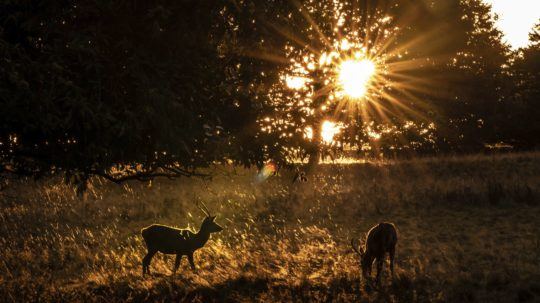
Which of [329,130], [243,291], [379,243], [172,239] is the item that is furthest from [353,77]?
[172,239]

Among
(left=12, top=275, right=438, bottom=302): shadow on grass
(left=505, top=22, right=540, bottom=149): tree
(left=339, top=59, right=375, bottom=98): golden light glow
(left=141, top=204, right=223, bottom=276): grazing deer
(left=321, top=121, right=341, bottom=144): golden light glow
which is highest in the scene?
(left=505, top=22, right=540, bottom=149): tree

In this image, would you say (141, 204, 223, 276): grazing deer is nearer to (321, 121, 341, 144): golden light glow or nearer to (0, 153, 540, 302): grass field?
(0, 153, 540, 302): grass field

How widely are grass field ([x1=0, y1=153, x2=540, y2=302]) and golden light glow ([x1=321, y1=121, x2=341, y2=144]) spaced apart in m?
1.96

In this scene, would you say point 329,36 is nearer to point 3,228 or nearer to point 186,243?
point 186,243

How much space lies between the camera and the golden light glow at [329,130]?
8.40 meters

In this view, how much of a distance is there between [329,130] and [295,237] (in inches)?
284

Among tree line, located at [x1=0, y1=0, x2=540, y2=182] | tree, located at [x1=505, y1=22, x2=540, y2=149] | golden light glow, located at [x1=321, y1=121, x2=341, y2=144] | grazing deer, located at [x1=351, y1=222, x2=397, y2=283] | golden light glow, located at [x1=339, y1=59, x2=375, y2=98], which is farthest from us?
tree, located at [x1=505, y1=22, x2=540, y2=149]

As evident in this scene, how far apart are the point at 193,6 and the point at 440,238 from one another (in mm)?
11695

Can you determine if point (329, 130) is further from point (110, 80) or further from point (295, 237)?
point (295, 237)

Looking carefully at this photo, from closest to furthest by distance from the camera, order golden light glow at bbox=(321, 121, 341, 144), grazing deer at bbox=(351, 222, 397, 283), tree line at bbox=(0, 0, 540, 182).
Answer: tree line at bbox=(0, 0, 540, 182) < golden light glow at bbox=(321, 121, 341, 144) < grazing deer at bbox=(351, 222, 397, 283)

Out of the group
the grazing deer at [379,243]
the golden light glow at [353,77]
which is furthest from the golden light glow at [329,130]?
the grazing deer at [379,243]

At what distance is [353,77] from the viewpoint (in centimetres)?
834

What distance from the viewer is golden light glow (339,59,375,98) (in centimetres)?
828

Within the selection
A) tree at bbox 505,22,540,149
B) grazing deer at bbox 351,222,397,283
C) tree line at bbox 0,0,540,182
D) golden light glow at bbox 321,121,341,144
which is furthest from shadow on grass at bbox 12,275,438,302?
tree at bbox 505,22,540,149
